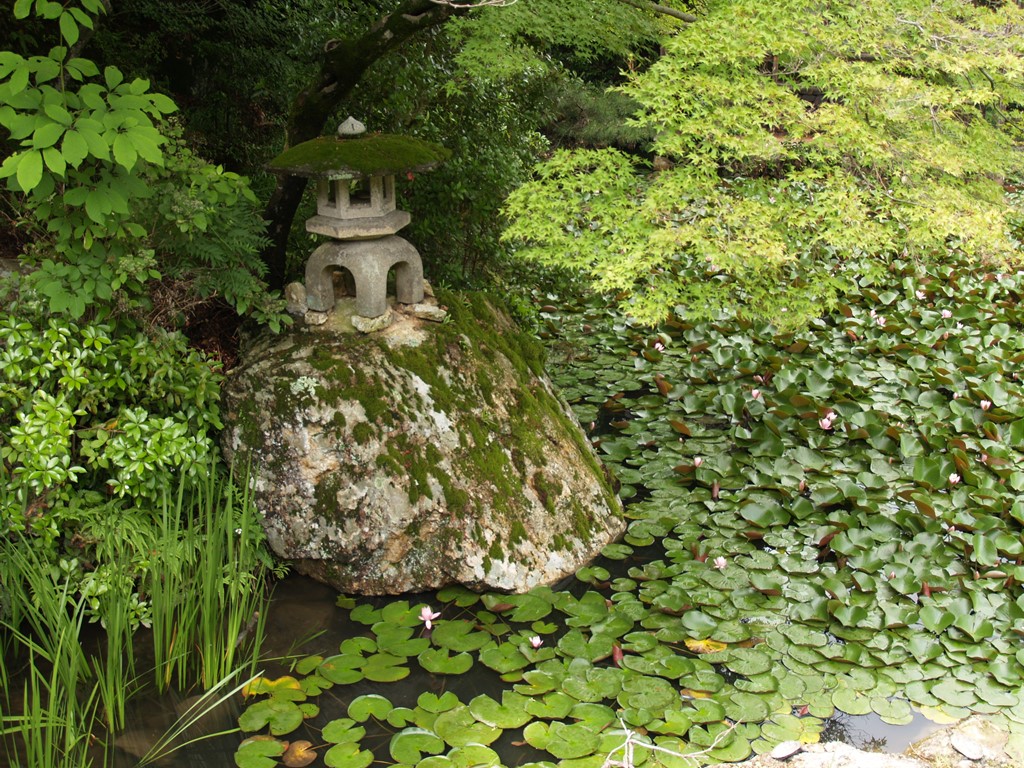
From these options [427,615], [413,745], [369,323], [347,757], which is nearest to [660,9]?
[369,323]

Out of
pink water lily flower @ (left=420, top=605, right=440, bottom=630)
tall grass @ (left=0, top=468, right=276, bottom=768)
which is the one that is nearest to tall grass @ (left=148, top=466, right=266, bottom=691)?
tall grass @ (left=0, top=468, right=276, bottom=768)

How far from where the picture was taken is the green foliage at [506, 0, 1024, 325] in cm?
374

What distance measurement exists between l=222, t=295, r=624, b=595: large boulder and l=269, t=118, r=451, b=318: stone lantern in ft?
0.62

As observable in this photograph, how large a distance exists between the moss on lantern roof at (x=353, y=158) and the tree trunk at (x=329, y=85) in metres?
0.41

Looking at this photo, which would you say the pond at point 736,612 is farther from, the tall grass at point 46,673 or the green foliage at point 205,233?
the green foliage at point 205,233

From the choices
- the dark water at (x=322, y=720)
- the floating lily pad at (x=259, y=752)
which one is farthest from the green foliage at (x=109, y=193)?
the floating lily pad at (x=259, y=752)

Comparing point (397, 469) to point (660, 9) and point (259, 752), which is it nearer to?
point (259, 752)

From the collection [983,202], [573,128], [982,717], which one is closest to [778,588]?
[982,717]

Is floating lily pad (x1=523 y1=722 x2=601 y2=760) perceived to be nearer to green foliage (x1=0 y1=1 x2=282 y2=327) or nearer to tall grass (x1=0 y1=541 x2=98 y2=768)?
tall grass (x1=0 y1=541 x2=98 y2=768)

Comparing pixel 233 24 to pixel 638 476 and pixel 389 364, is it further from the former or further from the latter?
pixel 638 476

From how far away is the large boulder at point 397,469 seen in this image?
3.74 meters

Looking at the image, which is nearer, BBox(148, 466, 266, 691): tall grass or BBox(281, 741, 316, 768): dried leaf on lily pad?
BBox(281, 741, 316, 768): dried leaf on lily pad

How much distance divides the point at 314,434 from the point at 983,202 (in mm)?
3219

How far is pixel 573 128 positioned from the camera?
997 cm
